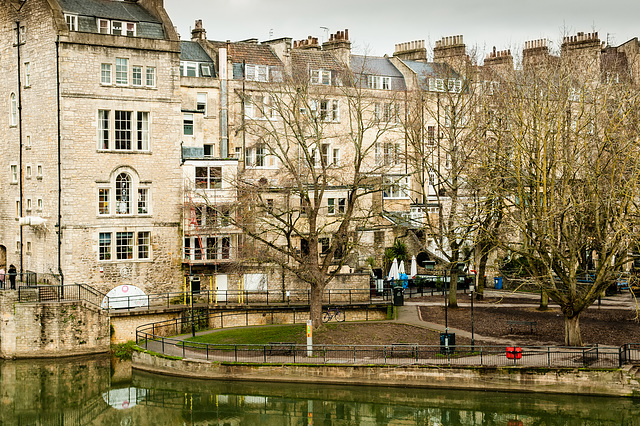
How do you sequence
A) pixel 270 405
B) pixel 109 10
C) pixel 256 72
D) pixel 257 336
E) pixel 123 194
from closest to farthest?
1. pixel 270 405
2. pixel 257 336
3. pixel 123 194
4. pixel 109 10
5. pixel 256 72

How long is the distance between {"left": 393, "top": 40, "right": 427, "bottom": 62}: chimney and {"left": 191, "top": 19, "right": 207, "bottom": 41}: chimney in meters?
16.1

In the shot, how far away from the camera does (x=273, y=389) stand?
124ft

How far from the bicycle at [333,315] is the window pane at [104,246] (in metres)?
11.8

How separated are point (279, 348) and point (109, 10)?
2189 cm

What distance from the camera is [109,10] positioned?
50062mm

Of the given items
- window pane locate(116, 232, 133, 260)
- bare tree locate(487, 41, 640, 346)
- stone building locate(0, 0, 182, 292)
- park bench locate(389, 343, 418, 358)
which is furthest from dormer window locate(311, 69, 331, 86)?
park bench locate(389, 343, 418, 358)

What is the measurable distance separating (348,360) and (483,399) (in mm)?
5914

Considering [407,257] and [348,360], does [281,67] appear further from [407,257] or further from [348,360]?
[348,360]

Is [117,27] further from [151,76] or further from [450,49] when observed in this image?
[450,49]

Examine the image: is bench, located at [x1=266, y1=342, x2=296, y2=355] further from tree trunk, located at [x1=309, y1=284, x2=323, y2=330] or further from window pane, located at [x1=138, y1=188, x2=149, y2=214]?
window pane, located at [x1=138, y1=188, x2=149, y2=214]

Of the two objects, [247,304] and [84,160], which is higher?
[84,160]

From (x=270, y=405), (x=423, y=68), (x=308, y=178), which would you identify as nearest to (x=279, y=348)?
(x=270, y=405)

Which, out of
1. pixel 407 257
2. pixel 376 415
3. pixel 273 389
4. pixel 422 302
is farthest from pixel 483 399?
pixel 407 257

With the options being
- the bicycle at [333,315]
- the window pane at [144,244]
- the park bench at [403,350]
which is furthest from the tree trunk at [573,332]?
the window pane at [144,244]
